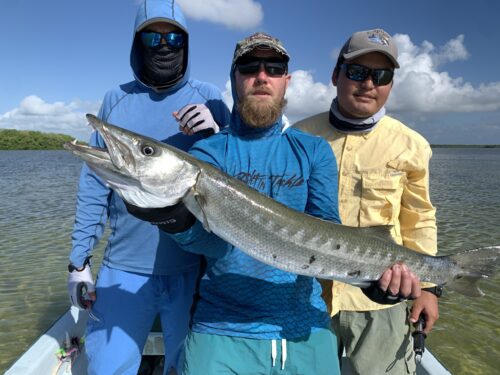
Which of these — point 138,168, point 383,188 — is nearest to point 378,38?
point 383,188

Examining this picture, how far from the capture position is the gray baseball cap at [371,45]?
13.3 feet

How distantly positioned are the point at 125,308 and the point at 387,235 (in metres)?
2.84

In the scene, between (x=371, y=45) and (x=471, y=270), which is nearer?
(x=471, y=270)

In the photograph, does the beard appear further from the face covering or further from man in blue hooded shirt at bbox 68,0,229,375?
the face covering

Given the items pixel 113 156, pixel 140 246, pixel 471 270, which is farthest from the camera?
pixel 140 246

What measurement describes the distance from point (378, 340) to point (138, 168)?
306 cm

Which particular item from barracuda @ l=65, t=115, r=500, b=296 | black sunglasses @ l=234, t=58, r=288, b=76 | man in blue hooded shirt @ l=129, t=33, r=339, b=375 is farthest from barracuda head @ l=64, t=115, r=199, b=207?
black sunglasses @ l=234, t=58, r=288, b=76

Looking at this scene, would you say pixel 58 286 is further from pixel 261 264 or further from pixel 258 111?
pixel 258 111

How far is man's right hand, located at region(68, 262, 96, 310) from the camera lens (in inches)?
170

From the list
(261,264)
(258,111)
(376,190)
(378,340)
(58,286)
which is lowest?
(58,286)

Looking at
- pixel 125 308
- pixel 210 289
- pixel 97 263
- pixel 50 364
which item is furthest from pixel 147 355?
pixel 97 263

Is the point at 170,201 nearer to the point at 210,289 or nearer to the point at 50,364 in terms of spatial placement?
the point at 210,289

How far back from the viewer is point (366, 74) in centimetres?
416

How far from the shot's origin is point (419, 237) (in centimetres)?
421
